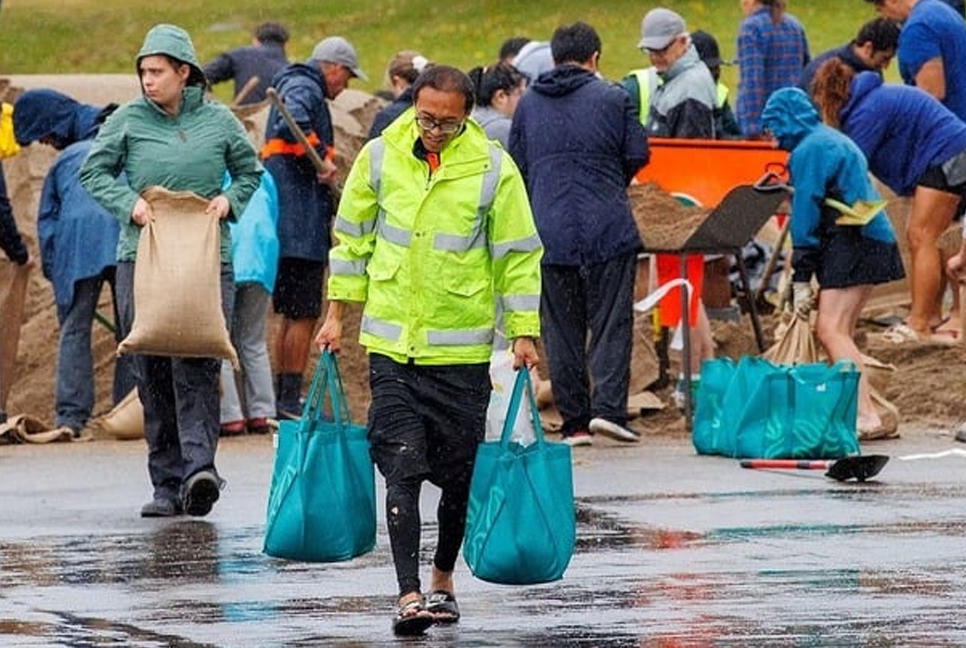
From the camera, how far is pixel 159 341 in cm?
1194

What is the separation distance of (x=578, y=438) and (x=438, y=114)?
6.44 metres

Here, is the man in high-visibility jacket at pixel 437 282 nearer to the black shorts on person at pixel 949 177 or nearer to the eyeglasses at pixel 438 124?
the eyeglasses at pixel 438 124

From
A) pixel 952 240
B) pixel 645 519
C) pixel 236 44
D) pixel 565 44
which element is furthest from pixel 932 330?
pixel 236 44

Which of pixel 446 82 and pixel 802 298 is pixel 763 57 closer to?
pixel 802 298

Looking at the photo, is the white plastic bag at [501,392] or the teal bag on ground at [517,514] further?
the white plastic bag at [501,392]

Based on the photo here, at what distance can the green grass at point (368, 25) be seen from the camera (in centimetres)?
4381

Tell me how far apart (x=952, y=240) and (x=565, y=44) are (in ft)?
10.8

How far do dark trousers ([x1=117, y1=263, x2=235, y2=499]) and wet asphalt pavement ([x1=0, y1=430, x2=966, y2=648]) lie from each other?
0.27 meters

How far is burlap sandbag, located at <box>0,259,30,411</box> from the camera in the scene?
17.1 meters

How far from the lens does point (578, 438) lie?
15.3 meters

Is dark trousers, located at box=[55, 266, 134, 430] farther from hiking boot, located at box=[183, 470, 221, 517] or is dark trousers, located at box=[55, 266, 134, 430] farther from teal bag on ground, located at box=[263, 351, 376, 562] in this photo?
teal bag on ground, located at box=[263, 351, 376, 562]

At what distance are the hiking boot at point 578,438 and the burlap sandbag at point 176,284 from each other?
3581 mm

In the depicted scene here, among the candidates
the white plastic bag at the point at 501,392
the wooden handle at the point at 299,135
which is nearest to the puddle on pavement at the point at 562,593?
→ the white plastic bag at the point at 501,392

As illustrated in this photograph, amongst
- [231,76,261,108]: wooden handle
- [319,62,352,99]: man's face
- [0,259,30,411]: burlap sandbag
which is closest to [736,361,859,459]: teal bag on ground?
[319,62,352,99]: man's face
